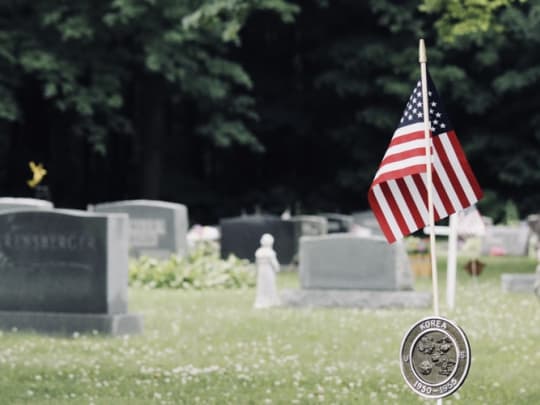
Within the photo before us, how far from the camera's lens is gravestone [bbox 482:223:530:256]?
3058 cm

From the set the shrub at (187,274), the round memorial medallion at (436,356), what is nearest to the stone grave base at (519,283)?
the shrub at (187,274)

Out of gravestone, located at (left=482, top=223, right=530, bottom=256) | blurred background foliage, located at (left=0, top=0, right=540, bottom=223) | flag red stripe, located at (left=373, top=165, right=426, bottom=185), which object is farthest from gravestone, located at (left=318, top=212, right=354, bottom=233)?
flag red stripe, located at (left=373, top=165, right=426, bottom=185)

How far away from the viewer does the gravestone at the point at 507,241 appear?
30578mm

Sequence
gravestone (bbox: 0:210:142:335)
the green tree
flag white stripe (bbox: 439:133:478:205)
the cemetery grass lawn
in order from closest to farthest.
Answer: flag white stripe (bbox: 439:133:478:205) < the cemetery grass lawn < gravestone (bbox: 0:210:142:335) < the green tree

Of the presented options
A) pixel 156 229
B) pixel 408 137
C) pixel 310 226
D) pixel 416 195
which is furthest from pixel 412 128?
pixel 310 226

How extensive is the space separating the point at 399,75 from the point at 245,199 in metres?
6.79

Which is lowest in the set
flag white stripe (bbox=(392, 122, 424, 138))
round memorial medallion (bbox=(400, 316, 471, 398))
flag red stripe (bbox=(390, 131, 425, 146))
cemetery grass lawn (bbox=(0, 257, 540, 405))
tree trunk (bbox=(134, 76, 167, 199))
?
cemetery grass lawn (bbox=(0, 257, 540, 405))

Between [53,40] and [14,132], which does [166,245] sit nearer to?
[53,40]

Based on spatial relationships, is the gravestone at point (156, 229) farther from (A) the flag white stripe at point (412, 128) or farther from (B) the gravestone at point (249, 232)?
(A) the flag white stripe at point (412, 128)

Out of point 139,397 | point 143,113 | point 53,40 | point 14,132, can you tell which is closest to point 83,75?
point 53,40

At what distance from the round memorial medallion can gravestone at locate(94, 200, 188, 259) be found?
15.6 metres

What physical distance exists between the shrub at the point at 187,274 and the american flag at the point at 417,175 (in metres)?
11.9

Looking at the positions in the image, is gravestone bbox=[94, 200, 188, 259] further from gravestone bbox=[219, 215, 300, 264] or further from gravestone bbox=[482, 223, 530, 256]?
gravestone bbox=[482, 223, 530, 256]

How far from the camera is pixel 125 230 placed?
44.1ft
